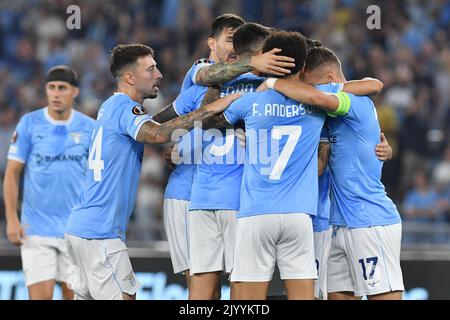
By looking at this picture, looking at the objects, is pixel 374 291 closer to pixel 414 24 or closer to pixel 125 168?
pixel 125 168

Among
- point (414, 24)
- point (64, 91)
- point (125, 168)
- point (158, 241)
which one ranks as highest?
point (414, 24)

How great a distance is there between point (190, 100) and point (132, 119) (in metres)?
0.55

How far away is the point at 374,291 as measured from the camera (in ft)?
24.6

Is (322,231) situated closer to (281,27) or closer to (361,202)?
(361,202)

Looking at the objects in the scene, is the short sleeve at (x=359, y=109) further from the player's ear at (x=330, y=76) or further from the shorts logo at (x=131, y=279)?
the shorts logo at (x=131, y=279)

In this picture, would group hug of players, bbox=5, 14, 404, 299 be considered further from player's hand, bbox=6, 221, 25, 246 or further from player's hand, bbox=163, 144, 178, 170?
player's hand, bbox=6, 221, 25, 246

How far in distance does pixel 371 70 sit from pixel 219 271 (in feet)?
25.7

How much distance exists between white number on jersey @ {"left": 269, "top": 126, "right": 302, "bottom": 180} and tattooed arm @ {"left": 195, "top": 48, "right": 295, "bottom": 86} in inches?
15.8

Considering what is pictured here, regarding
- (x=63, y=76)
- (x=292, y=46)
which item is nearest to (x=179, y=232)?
(x=292, y=46)

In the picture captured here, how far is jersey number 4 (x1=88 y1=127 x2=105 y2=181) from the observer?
779 cm

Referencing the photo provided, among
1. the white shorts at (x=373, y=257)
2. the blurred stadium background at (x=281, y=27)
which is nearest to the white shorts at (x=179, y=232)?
the white shorts at (x=373, y=257)

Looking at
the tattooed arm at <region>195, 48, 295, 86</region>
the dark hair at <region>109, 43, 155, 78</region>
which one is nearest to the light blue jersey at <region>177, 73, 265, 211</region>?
the tattooed arm at <region>195, 48, 295, 86</region>
